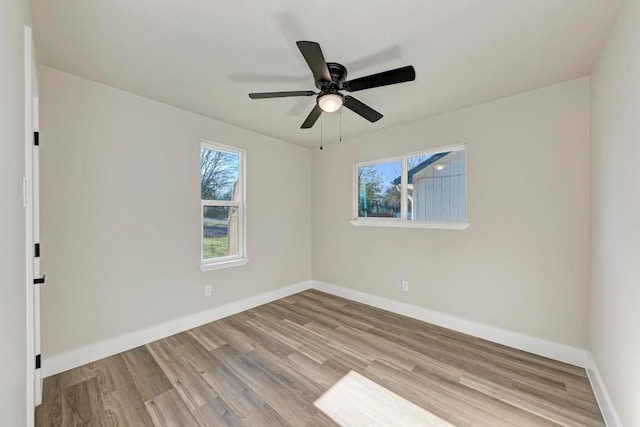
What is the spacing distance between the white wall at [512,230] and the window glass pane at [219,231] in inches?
79.0

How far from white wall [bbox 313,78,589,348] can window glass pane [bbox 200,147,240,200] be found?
6.68 ft

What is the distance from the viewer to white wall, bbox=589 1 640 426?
4.44 ft

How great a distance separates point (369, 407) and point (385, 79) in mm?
2227

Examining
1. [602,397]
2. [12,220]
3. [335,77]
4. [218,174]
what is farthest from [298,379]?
[218,174]

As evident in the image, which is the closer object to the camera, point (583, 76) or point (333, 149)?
point (583, 76)

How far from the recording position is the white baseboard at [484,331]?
91.2 inches

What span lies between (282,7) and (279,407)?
2.56 metres

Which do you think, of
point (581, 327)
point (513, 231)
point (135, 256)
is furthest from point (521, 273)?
point (135, 256)

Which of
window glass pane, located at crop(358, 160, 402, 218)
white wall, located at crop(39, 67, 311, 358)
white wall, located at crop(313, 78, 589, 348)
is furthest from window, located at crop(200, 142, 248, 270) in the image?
white wall, located at crop(313, 78, 589, 348)

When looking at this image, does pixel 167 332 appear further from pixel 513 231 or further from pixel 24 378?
→ pixel 513 231

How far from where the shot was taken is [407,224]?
3.37 metres

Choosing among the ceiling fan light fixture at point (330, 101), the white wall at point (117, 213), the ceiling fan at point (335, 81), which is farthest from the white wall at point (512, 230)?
the white wall at point (117, 213)

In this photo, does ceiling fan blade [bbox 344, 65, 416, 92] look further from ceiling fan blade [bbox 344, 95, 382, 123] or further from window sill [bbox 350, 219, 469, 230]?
window sill [bbox 350, 219, 469, 230]

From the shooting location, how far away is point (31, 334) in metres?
1.42
